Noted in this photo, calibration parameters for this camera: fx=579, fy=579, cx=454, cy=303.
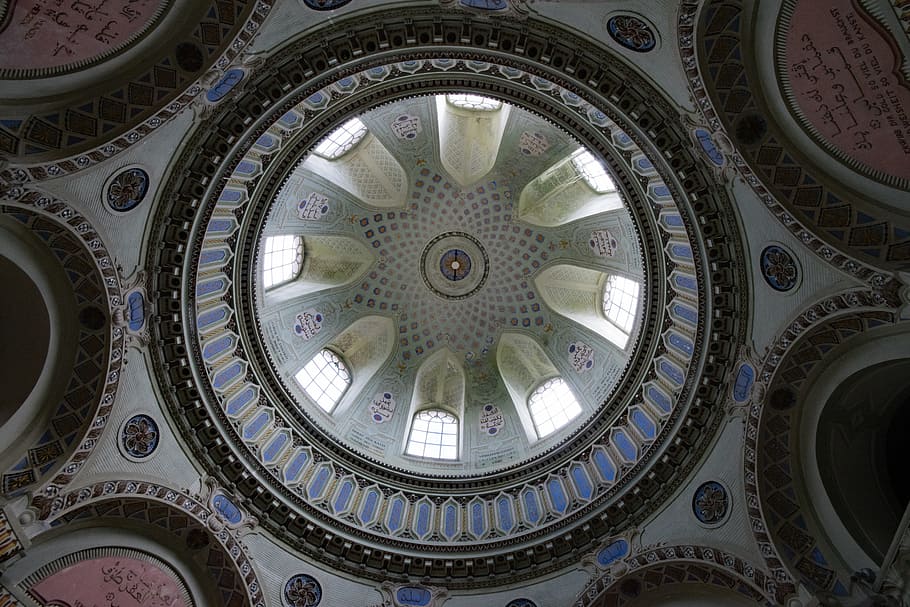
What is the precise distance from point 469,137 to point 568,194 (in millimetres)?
4494

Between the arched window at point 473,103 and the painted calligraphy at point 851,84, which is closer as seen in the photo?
the painted calligraphy at point 851,84

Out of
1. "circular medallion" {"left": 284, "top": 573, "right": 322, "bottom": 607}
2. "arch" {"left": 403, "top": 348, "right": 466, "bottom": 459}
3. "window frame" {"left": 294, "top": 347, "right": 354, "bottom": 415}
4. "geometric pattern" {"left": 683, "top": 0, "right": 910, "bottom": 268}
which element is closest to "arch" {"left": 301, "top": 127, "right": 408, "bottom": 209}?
"window frame" {"left": 294, "top": 347, "right": 354, "bottom": 415}

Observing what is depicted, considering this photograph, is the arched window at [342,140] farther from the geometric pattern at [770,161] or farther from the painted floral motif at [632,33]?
the geometric pattern at [770,161]

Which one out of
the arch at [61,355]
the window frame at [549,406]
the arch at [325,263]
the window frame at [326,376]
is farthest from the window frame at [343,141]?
the window frame at [549,406]

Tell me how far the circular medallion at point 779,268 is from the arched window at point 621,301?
22.8 ft

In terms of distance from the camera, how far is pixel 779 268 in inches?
469

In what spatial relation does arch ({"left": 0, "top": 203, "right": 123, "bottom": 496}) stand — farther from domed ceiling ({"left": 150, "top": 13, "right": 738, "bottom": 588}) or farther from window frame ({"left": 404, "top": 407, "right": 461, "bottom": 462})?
window frame ({"left": 404, "top": 407, "right": 461, "bottom": 462})

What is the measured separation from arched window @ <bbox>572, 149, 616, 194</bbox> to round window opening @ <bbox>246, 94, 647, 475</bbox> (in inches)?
2.4

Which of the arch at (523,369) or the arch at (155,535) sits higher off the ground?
the arch at (523,369)

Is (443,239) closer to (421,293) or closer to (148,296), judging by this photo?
(421,293)

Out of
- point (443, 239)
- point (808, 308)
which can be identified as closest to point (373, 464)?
point (443, 239)

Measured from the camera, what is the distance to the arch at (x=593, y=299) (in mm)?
19906

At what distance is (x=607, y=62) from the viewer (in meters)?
11.3

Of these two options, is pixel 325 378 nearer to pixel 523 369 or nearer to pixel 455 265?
pixel 455 265
